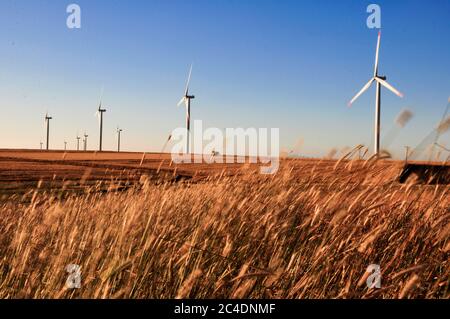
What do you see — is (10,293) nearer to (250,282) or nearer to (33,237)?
(33,237)

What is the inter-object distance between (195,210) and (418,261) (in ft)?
7.69

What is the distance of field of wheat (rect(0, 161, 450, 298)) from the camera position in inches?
115

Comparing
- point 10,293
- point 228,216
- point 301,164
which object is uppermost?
point 301,164

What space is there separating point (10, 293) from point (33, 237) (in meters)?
1.50

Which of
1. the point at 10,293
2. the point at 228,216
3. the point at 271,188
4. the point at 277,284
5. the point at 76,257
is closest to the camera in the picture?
the point at 277,284

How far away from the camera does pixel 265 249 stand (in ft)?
12.3

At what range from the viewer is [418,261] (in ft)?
11.7

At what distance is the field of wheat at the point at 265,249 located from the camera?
2.93m

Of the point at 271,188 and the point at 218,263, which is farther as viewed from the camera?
the point at 271,188
